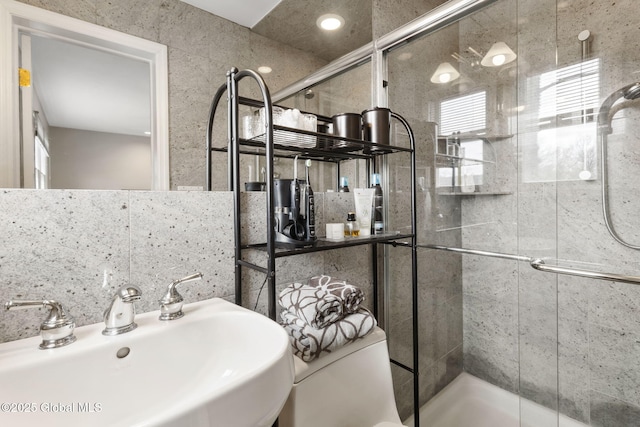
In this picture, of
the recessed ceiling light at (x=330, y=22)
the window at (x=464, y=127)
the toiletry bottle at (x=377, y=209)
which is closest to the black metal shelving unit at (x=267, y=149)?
the toiletry bottle at (x=377, y=209)

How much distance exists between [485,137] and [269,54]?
1.05 m

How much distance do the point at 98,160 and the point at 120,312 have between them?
36 centimetres

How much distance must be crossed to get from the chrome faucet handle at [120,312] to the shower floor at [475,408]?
1401 millimetres

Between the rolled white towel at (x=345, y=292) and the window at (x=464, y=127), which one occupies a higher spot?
the window at (x=464, y=127)

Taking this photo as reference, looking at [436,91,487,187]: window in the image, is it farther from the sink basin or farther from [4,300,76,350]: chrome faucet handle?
[4,300,76,350]: chrome faucet handle

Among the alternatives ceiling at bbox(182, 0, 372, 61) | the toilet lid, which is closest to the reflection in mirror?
ceiling at bbox(182, 0, 372, 61)

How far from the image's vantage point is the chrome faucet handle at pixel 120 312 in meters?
0.60

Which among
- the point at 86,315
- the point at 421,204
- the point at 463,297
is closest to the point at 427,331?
the point at 463,297

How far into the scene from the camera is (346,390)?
83cm

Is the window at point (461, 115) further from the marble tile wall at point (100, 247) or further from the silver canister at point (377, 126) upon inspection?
the marble tile wall at point (100, 247)

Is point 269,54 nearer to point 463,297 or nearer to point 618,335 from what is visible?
point 463,297

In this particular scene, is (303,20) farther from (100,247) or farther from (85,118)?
(100,247)

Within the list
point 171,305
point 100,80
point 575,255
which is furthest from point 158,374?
point 575,255

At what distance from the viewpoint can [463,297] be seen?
1662 mm
